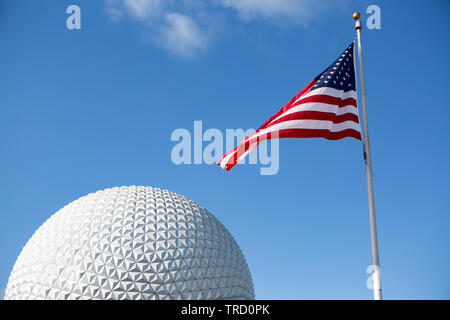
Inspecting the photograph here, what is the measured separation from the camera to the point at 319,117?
509 inches

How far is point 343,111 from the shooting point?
1320cm

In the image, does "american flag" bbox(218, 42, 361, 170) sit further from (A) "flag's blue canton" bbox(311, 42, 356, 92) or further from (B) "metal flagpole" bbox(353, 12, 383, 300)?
(B) "metal flagpole" bbox(353, 12, 383, 300)

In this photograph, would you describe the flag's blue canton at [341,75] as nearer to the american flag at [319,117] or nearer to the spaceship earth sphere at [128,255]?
the american flag at [319,117]

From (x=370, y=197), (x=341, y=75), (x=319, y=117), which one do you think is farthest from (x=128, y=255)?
(x=370, y=197)

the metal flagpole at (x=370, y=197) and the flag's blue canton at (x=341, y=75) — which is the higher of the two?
the flag's blue canton at (x=341, y=75)

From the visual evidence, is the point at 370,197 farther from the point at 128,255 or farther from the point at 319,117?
the point at 128,255

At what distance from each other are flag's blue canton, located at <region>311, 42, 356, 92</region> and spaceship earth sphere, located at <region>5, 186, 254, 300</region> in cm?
1729

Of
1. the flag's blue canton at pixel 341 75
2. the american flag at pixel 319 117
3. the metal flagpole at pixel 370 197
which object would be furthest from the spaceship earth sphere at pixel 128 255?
the metal flagpole at pixel 370 197

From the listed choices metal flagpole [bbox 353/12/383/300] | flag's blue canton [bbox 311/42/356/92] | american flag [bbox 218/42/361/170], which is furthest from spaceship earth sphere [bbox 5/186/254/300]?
metal flagpole [bbox 353/12/383/300]

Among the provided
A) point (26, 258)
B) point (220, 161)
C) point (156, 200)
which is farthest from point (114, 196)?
point (220, 161)

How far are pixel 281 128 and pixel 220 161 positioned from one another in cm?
212

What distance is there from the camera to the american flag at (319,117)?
12.8m
